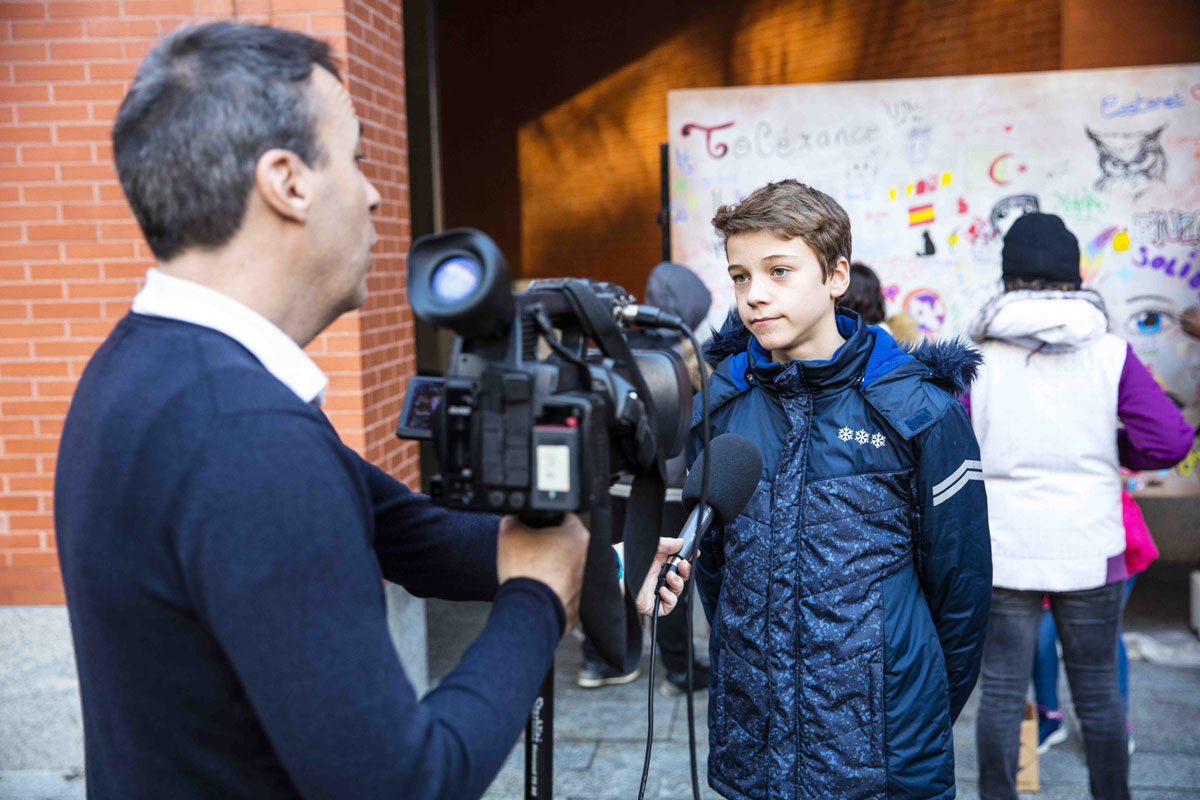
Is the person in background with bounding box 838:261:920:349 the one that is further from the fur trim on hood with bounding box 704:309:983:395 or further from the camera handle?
the camera handle

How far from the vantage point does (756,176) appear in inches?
205

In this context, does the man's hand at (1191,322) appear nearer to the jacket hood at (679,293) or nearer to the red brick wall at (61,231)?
the jacket hood at (679,293)

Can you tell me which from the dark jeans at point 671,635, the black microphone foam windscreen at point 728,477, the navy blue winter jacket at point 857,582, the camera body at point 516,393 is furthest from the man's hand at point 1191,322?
the camera body at point 516,393

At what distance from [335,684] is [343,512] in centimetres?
19

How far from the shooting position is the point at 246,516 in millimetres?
1097

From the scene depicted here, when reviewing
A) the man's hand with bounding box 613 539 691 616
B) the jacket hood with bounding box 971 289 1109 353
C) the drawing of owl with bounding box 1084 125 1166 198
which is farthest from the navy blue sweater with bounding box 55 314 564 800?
the drawing of owl with bounding box 1084 125 1166 198

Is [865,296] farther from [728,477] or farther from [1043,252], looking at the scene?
[728,477]

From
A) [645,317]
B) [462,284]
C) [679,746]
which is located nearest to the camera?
[462,284]

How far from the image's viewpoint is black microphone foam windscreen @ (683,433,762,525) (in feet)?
6.13

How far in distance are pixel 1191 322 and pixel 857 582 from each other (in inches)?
124


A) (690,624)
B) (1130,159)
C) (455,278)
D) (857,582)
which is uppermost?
(1130,159)

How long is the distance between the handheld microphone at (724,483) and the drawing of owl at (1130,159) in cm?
397

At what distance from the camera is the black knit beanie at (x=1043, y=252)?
3.30 m

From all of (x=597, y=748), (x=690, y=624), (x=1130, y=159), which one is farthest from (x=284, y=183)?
(x=1130, y=159)
